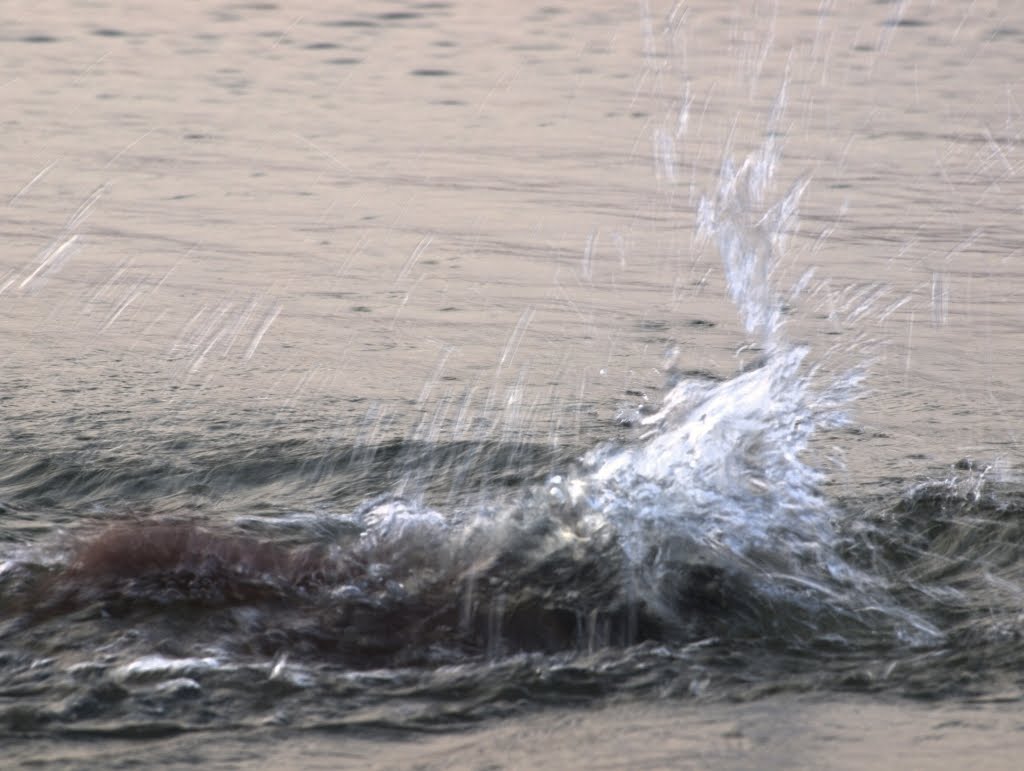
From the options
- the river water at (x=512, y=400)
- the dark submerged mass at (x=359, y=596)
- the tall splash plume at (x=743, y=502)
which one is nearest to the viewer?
the river water at (x=512, y=400)

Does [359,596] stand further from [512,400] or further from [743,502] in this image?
[512,400]

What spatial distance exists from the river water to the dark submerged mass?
0.04 feet

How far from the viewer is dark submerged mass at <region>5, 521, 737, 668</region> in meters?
3.63

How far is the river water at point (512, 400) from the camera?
3.38 meters

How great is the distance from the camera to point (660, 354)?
6188 mm

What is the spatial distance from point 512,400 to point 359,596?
199cm

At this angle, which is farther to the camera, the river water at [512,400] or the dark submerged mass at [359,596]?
the dark submerged mass at [359,596]

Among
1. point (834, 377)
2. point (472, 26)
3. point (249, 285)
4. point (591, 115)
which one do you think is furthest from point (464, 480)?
point (472, 26)

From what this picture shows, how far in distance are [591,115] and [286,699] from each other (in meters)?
6.42

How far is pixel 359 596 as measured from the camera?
3.82 m

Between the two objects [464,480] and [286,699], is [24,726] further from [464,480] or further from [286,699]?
[464,480]

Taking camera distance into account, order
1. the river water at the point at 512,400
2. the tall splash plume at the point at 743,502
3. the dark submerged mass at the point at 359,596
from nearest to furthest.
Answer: the river water at the point at 512,400, the dark submerged mass at the point at 359,596, the tall splash plume at the point at 743,502

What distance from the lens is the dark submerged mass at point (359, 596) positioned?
3627 millimetres

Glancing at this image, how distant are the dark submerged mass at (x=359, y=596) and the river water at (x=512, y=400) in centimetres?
1
